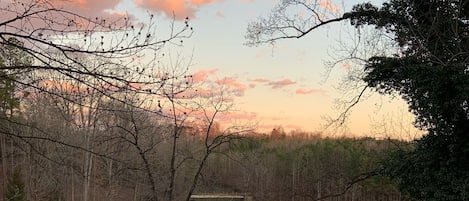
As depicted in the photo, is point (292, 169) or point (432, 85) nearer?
point (432, 85)

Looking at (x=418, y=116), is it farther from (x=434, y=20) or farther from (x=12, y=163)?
(x=12, y=163)

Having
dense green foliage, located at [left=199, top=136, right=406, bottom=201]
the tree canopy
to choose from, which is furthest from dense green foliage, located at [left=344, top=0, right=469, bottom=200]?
dense green foliage, located at [left=199, top=136, right=406, bottom=201]

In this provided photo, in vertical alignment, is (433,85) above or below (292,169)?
above

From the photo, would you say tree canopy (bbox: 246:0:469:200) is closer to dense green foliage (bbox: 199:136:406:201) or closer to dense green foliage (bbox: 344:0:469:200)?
dense green foliage (bbox: 344:0:469:200)

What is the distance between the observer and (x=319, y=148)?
1495 inches

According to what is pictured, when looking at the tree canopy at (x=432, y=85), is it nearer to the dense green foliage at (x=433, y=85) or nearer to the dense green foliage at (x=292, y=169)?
the dense green foliage at (x=433, y=85)

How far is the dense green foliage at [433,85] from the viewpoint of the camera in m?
10.4

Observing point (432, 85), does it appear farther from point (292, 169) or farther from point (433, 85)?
point (292, 169)

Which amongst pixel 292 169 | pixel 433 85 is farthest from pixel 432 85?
pixel 292 169

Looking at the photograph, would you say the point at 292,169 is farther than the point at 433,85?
Yes

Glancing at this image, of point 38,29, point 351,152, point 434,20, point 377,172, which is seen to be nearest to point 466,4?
point 434,20

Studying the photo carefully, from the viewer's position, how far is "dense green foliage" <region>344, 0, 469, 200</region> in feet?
34.1

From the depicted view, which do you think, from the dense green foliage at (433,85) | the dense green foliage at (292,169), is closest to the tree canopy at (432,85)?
the dense green foliage at (433,85)

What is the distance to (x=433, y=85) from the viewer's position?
10328 mm
